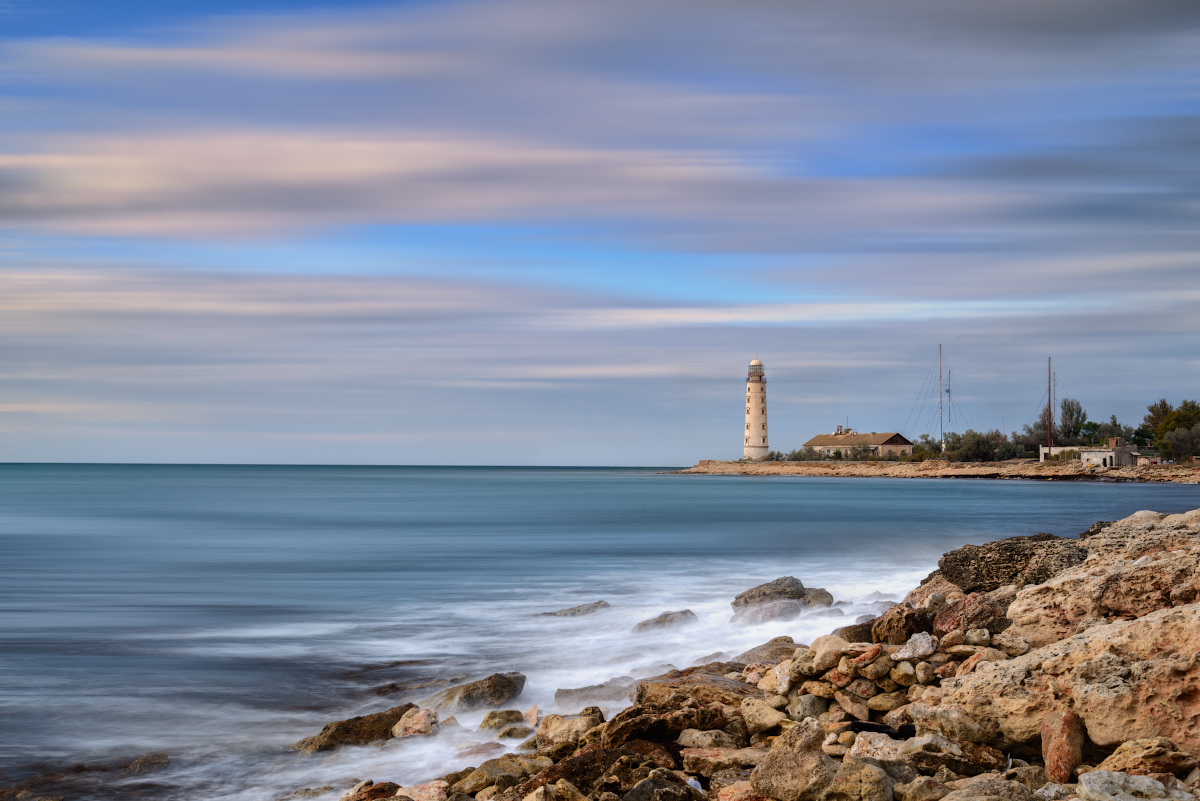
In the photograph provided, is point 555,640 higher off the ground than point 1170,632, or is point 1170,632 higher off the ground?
point 1170,632

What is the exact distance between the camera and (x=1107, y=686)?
21.0 ft

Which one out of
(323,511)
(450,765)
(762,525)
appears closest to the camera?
(450,765)

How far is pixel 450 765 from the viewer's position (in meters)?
8.31

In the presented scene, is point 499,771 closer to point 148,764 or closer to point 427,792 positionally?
point 427,792

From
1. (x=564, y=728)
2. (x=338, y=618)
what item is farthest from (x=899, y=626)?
(x=338, y=618)

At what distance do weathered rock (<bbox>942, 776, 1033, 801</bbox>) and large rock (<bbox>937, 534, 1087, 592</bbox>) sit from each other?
7903 mm

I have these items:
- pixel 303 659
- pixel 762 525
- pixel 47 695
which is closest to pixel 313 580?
pixel 303 659

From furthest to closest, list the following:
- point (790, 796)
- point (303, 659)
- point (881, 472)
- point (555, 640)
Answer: point (881, 472) → point (555, 640) → point (303, 659) → point (790, 796)

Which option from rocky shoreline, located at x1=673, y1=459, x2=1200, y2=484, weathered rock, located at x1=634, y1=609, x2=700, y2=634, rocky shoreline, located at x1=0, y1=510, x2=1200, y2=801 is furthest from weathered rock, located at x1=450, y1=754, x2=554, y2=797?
rocky shoreline, located at x1=673, y1=459, x2=1200, y2=484

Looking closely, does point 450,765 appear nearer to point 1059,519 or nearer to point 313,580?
point 313,580

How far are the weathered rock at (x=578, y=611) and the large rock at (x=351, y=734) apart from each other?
25.5 feet

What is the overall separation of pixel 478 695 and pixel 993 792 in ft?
19.5

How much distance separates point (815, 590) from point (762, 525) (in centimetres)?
2435

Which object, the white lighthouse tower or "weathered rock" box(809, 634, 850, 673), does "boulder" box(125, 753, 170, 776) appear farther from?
the white lighthouse tower
